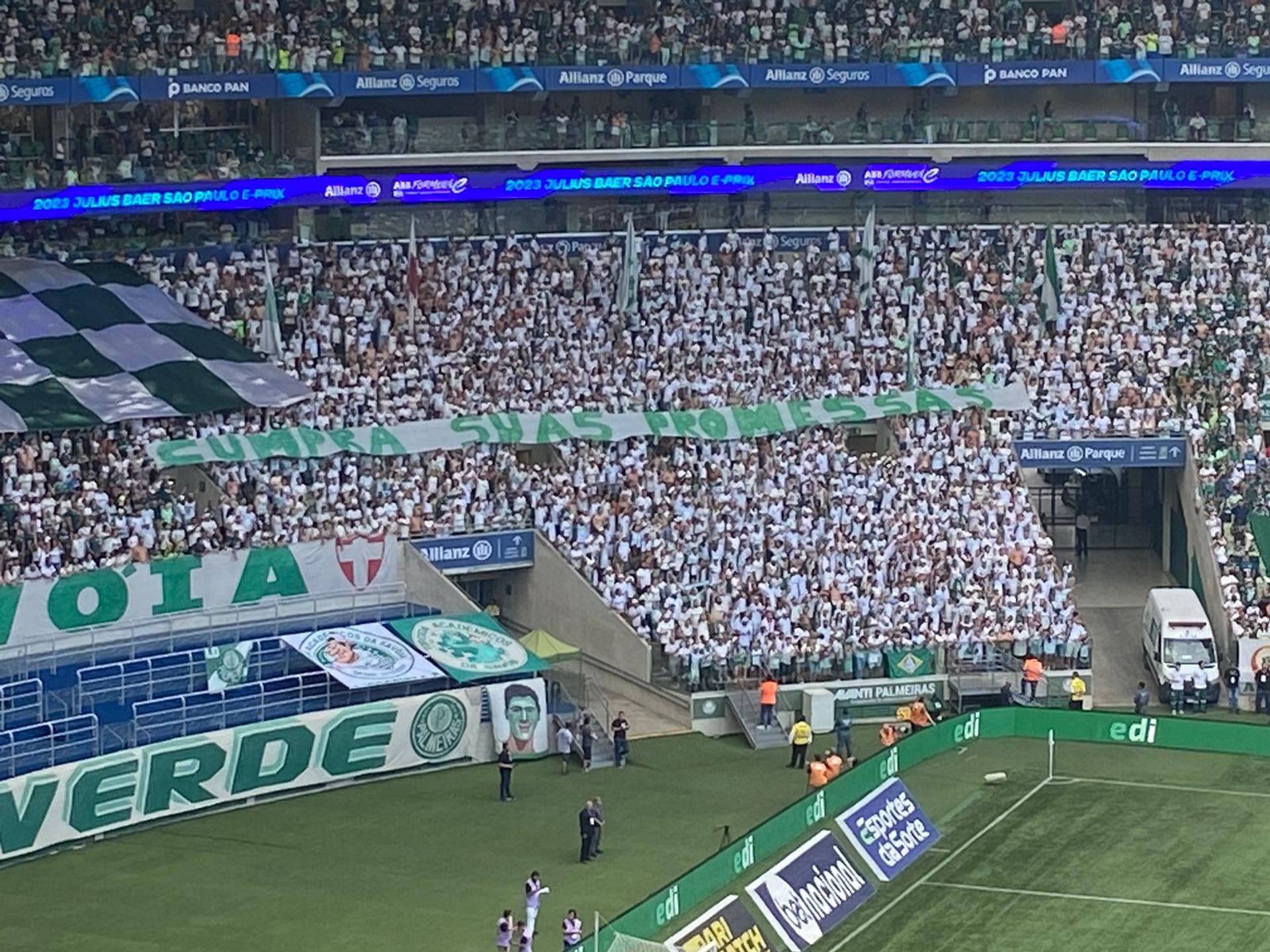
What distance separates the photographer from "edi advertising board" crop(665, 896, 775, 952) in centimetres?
3800

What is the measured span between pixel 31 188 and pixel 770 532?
1613 cm

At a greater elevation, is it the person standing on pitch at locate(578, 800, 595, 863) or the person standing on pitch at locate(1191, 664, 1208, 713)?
the person standing on pitch at locate(578, 800, 595, 863)

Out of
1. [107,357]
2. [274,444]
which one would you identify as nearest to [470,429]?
[274,444]

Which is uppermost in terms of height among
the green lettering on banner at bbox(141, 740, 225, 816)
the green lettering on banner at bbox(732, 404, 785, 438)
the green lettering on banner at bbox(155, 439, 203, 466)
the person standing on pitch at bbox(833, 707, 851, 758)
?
the green lettering on banner at bbox(155, 439, 203, 466)

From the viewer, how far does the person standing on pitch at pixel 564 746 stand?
52.4 metres

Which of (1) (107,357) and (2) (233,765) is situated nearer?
(2) (233,765)

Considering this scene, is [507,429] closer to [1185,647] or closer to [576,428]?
[576,428]

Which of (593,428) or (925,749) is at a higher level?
(593,428)

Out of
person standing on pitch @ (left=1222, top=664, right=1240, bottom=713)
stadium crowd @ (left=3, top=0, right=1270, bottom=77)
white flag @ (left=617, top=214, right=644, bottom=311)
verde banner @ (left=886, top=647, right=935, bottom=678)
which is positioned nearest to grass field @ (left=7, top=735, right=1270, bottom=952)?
verde banner @ (left=886, top=647, right=935, bottom=678)

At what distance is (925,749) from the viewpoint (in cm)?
5144

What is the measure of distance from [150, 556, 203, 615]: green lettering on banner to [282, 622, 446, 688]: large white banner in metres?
2.46

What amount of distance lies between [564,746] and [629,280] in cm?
1461

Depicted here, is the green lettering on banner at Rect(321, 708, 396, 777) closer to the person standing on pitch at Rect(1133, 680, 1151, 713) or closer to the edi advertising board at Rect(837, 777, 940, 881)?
the edi advertising board at Rect(837, 777, 940, 881)

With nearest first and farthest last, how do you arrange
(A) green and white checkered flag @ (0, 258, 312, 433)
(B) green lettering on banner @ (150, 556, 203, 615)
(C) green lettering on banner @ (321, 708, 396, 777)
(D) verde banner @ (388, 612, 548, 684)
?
(C) green lettering on banner @ (321, 708, 396, 777) < (D) verde banner @ (388, 612, 548, 684) < (B) green lettering on banner @ (150, 556, 203, 615) < (A) green and white checkered flag @ (0, 258, 312, 433)
